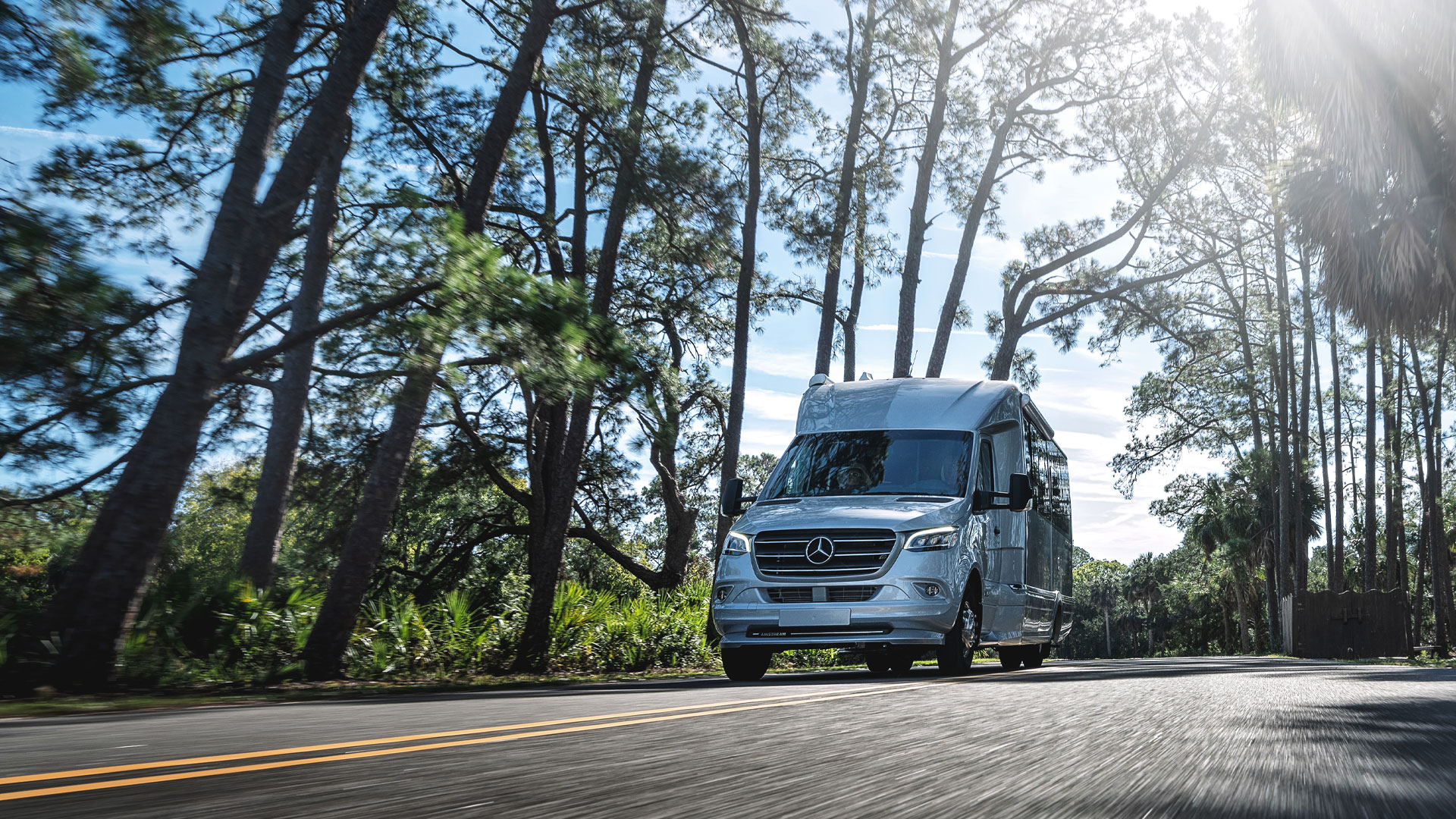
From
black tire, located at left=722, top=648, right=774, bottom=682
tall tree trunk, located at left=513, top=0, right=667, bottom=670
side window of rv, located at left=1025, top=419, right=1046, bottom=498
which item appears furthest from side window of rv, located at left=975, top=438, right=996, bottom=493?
→ tall tree trunk, located at left=513, top=0, right=667, bottom=670

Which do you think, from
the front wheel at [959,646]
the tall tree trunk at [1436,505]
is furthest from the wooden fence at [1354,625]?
the front wheel at [959,646]

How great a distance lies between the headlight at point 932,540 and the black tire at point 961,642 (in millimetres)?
766

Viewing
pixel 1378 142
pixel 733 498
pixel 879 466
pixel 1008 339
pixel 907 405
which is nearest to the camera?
pixel 879 466

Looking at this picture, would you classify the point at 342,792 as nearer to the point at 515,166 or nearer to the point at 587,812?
the point at 587,812

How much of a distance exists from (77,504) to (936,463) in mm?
A: 10073

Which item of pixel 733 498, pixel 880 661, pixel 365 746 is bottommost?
pixel 880 661

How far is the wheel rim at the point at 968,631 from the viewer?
471 inches

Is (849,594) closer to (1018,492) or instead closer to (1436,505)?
(1018,492)

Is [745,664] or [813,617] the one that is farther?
[745,664]

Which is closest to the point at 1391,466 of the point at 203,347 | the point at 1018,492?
the point at 1018,492

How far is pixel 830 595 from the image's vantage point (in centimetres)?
1146

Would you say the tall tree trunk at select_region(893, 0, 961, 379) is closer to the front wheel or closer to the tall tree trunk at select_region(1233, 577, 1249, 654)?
the front wheel

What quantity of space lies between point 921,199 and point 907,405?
49.2ft

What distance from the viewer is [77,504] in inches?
525
